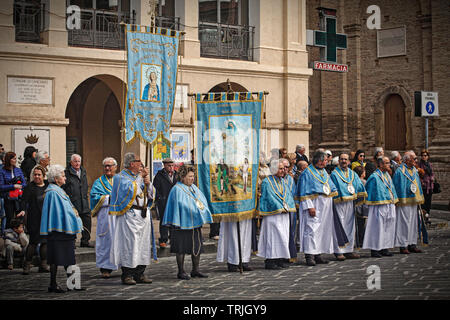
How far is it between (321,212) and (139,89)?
14.2ft

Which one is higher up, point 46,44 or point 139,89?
point 46,44

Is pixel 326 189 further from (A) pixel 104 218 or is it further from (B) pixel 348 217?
(A) pixel 104 218

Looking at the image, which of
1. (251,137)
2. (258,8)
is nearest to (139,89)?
(251,137)

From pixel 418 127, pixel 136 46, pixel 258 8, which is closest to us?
pixel 136 46

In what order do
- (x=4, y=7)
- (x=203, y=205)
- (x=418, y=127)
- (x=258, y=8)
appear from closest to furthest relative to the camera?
(x=203, y=205) < (x=4, y=7) < (x=258, y=8) < (x=418, y=127)

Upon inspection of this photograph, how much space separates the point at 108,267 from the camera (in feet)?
35.1

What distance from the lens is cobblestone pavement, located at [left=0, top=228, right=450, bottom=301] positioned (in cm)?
871

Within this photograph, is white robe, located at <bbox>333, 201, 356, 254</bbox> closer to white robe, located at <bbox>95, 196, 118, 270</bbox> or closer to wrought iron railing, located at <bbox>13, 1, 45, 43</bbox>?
white robe, located at <bbox>95, 196, 118, 270</bbox>

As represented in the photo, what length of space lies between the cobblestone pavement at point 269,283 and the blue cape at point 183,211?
816 millimetres

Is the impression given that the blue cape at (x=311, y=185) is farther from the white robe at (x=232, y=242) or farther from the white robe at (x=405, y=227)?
the white robe at (x=405, y=227)

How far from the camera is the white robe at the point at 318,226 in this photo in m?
11.8

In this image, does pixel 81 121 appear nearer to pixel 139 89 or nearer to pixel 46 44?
pixel 46 44

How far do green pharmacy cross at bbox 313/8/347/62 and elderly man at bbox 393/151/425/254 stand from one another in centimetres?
781

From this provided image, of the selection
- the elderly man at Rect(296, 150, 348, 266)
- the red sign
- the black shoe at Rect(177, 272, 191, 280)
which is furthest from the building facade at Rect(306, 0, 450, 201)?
the black shoe at Rect(177, 272, 191, 280)
